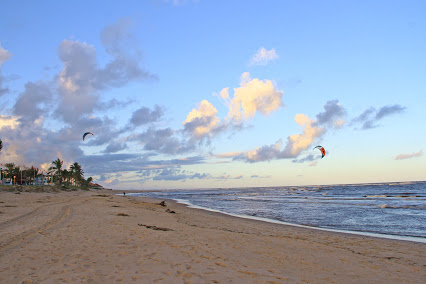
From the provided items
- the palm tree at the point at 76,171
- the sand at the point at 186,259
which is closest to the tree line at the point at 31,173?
the palm tree at the point at 76,171

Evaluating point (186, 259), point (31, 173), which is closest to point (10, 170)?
point (31, 173)

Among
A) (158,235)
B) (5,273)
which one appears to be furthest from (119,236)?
(5,273)

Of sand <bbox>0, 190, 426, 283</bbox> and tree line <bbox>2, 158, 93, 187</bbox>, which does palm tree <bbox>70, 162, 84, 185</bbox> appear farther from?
sand <bbox>0, 190, 426, 283</bbox>

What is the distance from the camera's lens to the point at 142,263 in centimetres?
730

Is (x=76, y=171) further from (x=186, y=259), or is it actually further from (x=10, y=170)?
(x=186, y=259)

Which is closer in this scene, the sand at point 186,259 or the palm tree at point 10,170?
the sand at point 186,259

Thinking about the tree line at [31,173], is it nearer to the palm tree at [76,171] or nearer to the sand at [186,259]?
the palm tree at [76,171]

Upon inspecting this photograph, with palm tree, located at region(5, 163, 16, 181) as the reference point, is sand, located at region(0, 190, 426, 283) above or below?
below

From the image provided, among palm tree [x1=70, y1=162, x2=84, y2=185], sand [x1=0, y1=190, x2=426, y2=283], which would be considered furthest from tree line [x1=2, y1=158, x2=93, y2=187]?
sand [x1=0, y1=190, x2=426, y2=283]

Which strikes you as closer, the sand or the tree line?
the sand

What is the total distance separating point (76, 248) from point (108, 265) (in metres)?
2.45

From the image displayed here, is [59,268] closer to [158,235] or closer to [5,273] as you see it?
[5,273]

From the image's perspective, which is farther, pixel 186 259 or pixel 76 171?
pixel 76 171

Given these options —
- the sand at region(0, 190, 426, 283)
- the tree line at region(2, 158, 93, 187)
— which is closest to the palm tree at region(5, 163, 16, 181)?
the tree line at region(2, 158, 93, 187)
